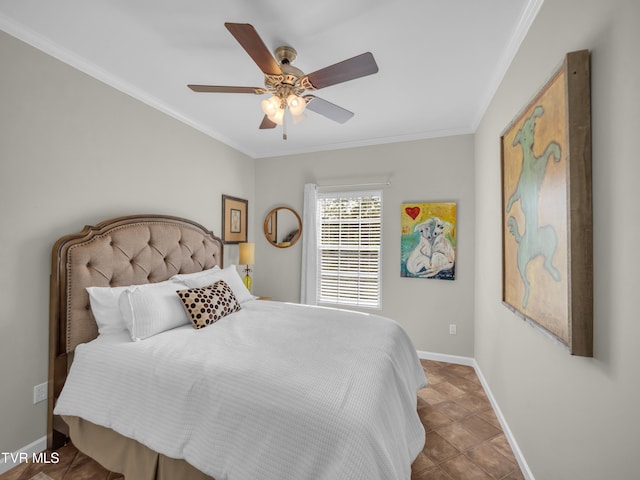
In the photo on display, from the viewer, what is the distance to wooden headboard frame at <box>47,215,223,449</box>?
1.85 m

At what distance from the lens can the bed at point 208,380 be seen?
116 centimetres

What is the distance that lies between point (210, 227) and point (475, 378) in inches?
132

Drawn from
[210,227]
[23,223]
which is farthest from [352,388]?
[210,227]

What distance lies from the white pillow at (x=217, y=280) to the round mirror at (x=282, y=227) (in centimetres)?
116

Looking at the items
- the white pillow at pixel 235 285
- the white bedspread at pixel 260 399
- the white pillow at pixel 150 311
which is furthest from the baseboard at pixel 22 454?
the white pillow at pixel 235 285

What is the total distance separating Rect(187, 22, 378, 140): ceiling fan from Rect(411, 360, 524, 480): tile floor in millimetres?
2387

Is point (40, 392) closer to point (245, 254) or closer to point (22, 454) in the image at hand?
point (22, 454)

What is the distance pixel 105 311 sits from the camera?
1947mm

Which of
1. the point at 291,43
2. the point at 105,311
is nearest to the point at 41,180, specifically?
the point at 105,311

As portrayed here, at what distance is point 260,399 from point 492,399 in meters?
2.17

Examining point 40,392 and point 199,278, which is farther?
point 199,278

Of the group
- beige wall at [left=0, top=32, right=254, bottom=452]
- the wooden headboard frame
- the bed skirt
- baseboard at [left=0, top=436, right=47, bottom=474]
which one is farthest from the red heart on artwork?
baseboard at [left=0, top=436, right=47, bottom=474]

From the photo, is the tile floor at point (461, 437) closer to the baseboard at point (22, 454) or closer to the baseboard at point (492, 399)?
the baseboard at point (492, 399)

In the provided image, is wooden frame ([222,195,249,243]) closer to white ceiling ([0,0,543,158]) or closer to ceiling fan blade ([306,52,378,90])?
white ceiling ([0,0,543,158])
